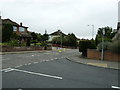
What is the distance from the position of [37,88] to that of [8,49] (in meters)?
22.4

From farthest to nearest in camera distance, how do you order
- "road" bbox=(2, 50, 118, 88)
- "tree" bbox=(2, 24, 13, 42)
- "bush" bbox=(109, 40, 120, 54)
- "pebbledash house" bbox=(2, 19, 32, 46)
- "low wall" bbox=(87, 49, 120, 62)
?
"pebbledash house" bbox=(2, 19, 32, 46) → "tree" bbox=(2, 24, 13, 42) → "low wall" bbox=(87, 49, 120, 62) → "bush" bbox=(109, 40, 120, 54) → "road" bbox=(2, 50, 118, 88)

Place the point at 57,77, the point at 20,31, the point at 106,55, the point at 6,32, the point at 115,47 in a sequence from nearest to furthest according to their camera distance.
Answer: the point at 57,77 → the point at 115,47 → the point at 106,55 → the point at 6,32 → the point at 20,31

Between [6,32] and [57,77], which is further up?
[6,32]

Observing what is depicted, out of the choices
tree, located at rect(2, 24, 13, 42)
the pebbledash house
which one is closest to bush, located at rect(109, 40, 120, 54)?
tree, located at rect(2, 24, 13, 42)

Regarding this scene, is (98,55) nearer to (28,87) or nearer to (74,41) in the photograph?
(28,87)

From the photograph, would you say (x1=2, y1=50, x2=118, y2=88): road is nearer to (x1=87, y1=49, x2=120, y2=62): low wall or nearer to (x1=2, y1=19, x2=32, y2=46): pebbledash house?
(x1=87, y1=49, x2=120, y2=62): low wall

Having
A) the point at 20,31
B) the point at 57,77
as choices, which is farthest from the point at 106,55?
the point at 20,31

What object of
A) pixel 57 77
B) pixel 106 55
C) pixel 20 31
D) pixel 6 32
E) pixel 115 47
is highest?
pixel 20 31

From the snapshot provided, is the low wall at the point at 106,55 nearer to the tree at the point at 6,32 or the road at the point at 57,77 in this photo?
the road at the point at 57,77

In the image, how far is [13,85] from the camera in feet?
19.1

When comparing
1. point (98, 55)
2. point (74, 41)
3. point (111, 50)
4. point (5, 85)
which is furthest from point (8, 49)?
point (74, 41)

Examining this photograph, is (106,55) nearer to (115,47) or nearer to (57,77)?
(115,47)

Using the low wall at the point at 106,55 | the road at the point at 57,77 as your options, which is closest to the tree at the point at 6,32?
the low wall at the point at 106,55

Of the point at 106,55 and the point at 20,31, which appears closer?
the point at 106,55
